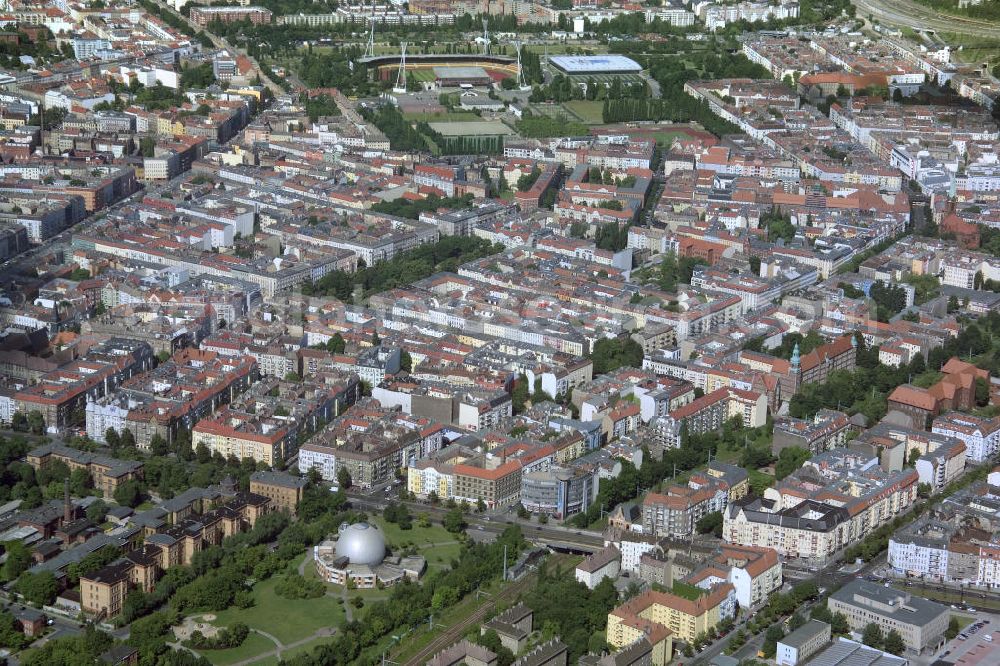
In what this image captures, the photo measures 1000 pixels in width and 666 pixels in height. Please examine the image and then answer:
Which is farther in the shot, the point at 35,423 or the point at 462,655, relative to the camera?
the point at 35,423

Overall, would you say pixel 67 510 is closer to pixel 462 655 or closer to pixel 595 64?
pixel 462 655

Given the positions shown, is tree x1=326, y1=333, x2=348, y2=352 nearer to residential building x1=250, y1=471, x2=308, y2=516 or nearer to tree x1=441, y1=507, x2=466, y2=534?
residential building x1=250, y1=471, x2=308, y2=516

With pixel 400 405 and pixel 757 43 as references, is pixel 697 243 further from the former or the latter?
pixel 757 43

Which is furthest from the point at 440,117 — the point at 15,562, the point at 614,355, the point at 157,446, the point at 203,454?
the point at 15,562

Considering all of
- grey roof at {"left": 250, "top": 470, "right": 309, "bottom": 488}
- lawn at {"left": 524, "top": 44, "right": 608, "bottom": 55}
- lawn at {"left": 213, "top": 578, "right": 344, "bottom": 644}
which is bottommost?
lawn at {"left": 213, "top": 578, "right": 344, "bottom": 644}

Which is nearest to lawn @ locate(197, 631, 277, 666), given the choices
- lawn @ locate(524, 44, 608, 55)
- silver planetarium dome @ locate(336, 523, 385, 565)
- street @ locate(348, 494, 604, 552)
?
silver planetarium dome @ locate(336, 523, 385, 565)

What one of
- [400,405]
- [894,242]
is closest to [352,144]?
[894,242]
